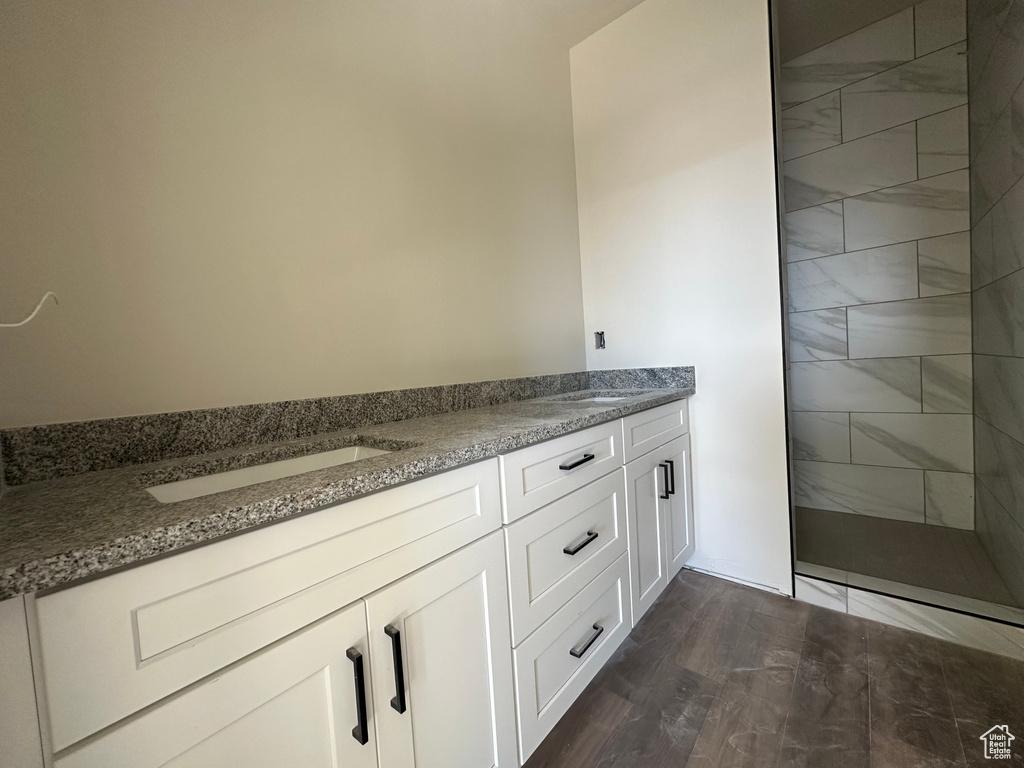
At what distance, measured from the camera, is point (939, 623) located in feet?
4.66

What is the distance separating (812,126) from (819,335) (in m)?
1.24

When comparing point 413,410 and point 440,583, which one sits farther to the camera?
point 413,410

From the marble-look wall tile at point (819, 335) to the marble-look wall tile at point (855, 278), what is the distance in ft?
0.16

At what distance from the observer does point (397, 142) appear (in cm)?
147

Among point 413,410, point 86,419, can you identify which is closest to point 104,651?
point 86,419

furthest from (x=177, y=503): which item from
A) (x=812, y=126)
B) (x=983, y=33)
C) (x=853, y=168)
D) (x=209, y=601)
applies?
(x=812, y=126)

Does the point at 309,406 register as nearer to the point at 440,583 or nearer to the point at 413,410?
the point at 413,410

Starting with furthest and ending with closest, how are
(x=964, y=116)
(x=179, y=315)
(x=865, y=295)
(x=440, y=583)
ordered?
1. (x=865, y=295)
2. (x=964, y=116)
3. (x=179, y=315)
4. (x=440, y=583)

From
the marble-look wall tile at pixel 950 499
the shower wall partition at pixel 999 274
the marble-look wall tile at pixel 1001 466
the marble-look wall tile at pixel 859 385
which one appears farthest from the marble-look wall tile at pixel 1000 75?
the marble-look wall tile at pixel 950 499

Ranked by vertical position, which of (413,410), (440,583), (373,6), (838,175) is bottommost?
(440,583)

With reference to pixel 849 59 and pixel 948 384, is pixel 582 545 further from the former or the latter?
pixel 849 59

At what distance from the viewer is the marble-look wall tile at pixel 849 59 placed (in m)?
A: 2.16

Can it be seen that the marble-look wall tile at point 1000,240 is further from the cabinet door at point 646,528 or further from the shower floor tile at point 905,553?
the cabinet door at point 646,528

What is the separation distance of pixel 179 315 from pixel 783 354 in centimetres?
203
